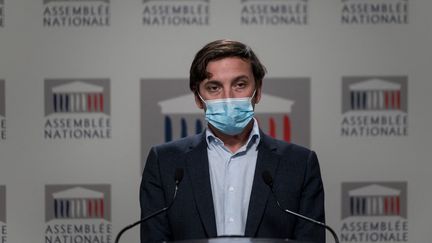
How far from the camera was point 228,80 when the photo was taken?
6.36 ft

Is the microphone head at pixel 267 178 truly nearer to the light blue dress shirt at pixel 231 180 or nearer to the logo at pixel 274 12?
the light blue dress shirt at pixel 231 180

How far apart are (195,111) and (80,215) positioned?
2.43 ft

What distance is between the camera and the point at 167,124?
3084mm

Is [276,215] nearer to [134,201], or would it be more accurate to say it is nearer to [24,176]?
[134,201]

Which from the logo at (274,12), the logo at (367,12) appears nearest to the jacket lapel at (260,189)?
the logo at (274,12)

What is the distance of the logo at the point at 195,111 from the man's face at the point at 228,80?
3.55 ft

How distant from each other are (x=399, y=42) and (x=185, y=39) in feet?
3.34

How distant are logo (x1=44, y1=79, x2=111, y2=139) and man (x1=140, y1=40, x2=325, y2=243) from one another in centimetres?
109

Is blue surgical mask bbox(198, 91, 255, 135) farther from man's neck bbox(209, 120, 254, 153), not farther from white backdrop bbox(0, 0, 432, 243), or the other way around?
white backdrop bbox(0, 0, 432, 243)

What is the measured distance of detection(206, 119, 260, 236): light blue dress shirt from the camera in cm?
188

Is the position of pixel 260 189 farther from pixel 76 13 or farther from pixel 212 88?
pixel 76 13

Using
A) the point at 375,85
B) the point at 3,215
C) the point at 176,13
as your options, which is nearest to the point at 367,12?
the point at 375,85

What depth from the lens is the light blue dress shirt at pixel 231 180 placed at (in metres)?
1.88

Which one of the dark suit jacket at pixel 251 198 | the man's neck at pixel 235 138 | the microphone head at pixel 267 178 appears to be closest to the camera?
the microphone head at pixel 267 178
